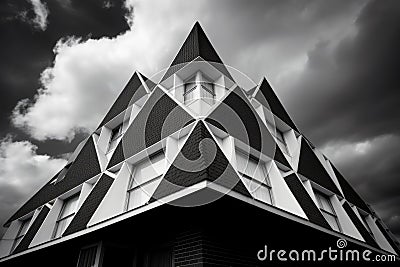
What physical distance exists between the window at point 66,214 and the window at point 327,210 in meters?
9.31

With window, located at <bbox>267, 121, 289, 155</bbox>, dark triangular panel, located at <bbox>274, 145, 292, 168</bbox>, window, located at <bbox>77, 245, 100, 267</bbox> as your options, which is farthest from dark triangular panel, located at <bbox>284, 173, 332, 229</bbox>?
window, located at <bbox>77, 245, 100, 267</bbox>

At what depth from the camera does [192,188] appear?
488cm

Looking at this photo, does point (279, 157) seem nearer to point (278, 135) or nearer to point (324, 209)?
point (278, 135)

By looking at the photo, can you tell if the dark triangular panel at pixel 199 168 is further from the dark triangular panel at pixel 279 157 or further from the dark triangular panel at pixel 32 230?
the dark triangular panel at pixel 32 230

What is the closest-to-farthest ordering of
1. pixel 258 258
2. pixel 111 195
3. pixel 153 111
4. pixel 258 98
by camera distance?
1. pixel 258 258
2. pixel 111 195
3. pixel 153 111
4. pixel 258 98

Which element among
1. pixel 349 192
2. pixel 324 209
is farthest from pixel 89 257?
pixel 349 192

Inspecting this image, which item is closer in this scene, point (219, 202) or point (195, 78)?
point (219, 202)

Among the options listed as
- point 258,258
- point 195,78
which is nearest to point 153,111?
point 195,78

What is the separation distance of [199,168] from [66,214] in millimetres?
7428

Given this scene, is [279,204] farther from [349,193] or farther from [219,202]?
[349,193]

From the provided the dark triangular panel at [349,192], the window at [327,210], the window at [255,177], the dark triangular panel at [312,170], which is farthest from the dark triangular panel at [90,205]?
the dark triangular panel at [349,192]

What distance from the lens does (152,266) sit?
6559 millimetres

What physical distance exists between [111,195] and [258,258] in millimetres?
4394

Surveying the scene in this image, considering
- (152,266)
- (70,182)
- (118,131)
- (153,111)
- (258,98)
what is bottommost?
(152,266)
